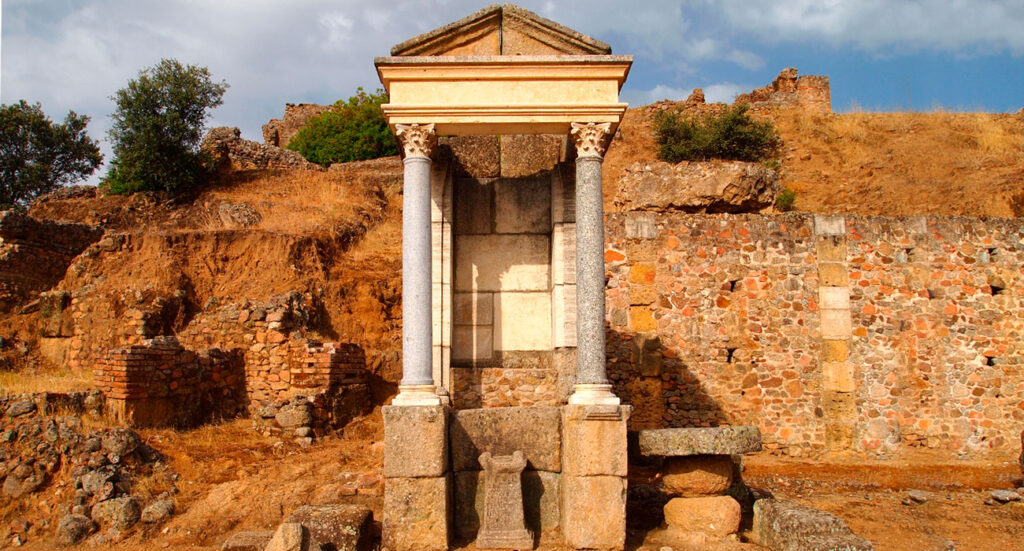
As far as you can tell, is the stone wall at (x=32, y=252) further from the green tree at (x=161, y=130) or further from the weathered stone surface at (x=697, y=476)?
the weathered stone surface at (x=697, y=476)

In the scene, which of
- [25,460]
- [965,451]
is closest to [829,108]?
[965,451]

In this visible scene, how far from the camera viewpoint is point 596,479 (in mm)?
6754

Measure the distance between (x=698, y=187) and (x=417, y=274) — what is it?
9825 millimetres

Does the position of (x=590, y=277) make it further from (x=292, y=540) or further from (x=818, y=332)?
(x=818, y=332)

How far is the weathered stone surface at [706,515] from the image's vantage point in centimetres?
710

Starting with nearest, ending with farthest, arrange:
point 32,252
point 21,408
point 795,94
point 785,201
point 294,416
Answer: point 21,408 < point 294,416 < point 32,252 < point 785,201 < point 795,94

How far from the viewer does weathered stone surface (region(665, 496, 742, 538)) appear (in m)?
7.10

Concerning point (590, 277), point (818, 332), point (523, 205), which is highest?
point (523, 205)

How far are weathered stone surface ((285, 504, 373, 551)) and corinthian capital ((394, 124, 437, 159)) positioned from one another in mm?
3401

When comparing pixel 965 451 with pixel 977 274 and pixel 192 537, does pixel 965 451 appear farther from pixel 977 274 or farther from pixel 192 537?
pixel 192 537

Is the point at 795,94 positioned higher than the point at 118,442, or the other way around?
the point at 795,94

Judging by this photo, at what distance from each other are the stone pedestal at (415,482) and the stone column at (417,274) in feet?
0.66

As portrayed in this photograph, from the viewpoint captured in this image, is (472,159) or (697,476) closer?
(697,476)

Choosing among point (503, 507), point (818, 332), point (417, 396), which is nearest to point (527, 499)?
point (503, 507)
